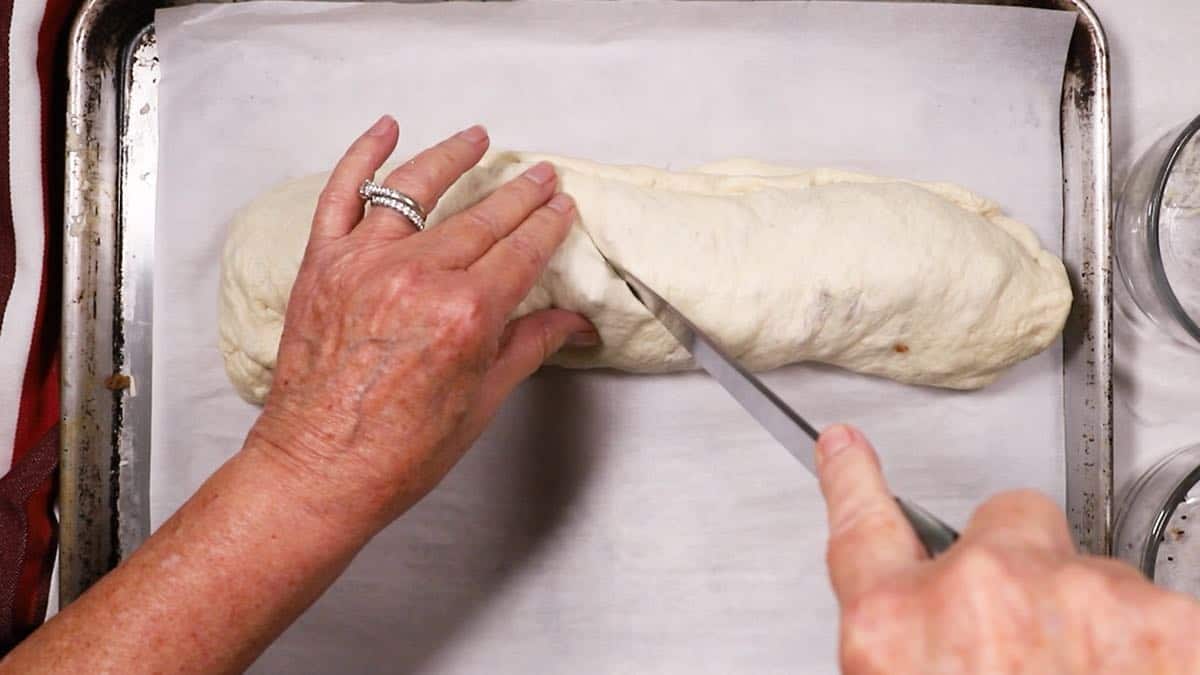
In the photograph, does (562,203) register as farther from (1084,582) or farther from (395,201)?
(1084,582)

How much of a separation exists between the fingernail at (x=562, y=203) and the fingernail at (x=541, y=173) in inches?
0.9

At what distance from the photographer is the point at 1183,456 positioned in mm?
1296

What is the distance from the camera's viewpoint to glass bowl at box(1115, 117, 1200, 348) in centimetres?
123

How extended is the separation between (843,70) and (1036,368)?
0.49 m

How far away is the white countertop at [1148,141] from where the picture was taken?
4.38 feet

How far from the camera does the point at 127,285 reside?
124cm

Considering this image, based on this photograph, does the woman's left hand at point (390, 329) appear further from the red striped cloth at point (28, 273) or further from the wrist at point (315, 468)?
the red striped cloth at point (28, 273)

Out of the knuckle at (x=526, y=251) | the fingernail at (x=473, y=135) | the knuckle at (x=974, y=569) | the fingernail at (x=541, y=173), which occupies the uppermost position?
the fingernail at (x=473, y=135)

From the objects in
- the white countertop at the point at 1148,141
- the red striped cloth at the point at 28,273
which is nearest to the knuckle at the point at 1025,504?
the white countertop at the point at 1148,141

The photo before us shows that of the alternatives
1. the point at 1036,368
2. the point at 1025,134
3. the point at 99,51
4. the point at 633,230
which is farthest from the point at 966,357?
the point at 99,51

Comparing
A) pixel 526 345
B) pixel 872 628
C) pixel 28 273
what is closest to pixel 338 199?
pixel 526 345

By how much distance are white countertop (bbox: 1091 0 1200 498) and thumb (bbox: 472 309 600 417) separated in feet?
2.74

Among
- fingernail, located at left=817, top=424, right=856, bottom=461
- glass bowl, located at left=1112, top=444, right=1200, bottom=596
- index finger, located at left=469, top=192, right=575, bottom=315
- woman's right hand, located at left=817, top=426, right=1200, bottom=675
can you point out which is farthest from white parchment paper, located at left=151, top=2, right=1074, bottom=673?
woman's right hand, located at left=817, top=426, right=1200, bottom=675

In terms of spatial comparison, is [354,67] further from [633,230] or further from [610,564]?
[610,564]
